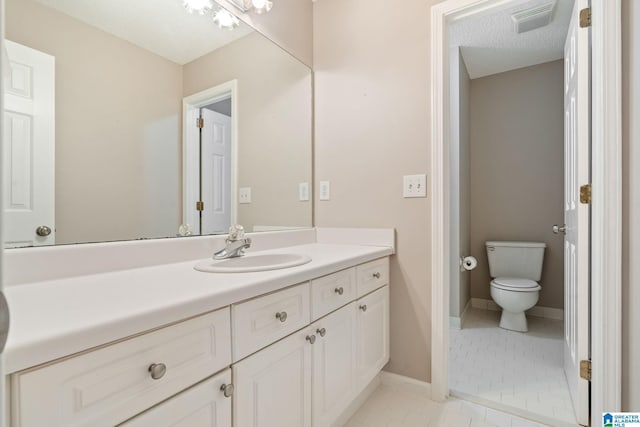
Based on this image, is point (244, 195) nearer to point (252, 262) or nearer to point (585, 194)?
point (252, 262)

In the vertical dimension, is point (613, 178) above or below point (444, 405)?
above

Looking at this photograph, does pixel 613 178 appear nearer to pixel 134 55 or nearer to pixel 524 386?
pixel 524 386

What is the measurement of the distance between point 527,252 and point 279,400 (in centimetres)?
269

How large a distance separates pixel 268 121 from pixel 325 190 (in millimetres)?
529

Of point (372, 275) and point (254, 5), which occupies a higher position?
point (254, 5)

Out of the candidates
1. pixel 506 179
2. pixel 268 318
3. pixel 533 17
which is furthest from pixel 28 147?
pixel 506 179

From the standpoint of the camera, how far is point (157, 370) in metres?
0.62

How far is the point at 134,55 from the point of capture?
113cm

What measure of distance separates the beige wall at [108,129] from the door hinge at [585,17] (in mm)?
1707

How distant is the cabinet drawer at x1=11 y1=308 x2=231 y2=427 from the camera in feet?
1.59

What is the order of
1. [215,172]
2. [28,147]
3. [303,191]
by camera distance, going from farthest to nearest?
[303,191] < [215,172] < [28,147]

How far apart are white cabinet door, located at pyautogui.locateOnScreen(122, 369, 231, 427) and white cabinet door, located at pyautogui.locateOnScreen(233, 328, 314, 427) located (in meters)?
0.04

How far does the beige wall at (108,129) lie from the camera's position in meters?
0.94

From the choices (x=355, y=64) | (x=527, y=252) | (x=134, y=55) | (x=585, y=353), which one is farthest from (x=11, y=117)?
(x=527, y=252)
